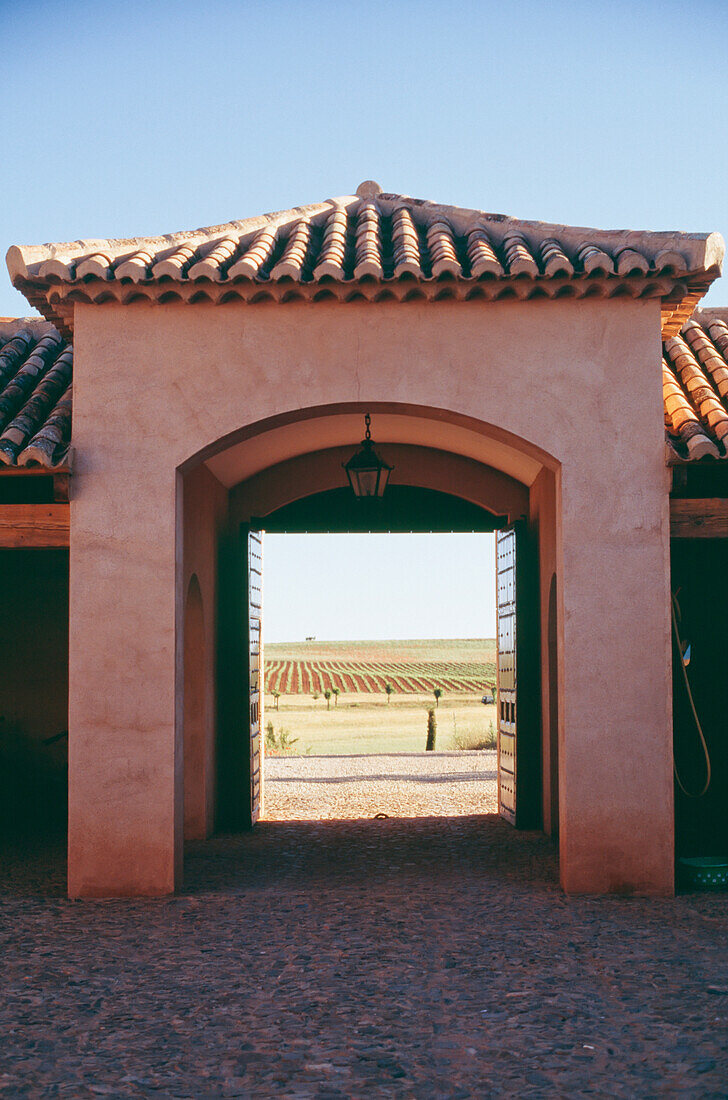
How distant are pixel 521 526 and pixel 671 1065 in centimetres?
680

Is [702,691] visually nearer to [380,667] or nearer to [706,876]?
[706,876]

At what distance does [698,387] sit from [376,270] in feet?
9.33

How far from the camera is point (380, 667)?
8138 centimetres

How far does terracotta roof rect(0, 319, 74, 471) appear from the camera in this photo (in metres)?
7.31

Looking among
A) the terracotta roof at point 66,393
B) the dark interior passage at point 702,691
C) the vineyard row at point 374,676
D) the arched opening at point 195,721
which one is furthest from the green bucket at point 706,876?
the vineyard row at point 374,676

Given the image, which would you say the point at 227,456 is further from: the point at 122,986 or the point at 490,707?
the point at 490,707

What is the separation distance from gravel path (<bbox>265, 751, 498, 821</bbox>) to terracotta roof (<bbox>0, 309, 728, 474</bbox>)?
220 inches

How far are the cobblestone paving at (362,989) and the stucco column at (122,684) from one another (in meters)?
0.37

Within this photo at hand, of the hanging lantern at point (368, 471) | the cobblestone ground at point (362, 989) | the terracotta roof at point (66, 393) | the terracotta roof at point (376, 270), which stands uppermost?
the terracotta roof at point (376, 270)

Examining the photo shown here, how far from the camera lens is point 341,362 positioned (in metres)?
7.61

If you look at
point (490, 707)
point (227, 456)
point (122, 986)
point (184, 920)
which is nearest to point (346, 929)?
point (184, 920)

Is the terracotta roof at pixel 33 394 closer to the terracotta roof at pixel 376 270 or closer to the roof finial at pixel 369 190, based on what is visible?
the terracotta roof at pixel 376 270

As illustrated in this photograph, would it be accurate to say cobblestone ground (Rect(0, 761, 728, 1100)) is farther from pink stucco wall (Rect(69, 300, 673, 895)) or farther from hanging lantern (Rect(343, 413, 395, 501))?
hanging lantern (Rect(343, 413, 395, 501))

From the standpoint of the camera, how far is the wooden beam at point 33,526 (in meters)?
7.66
